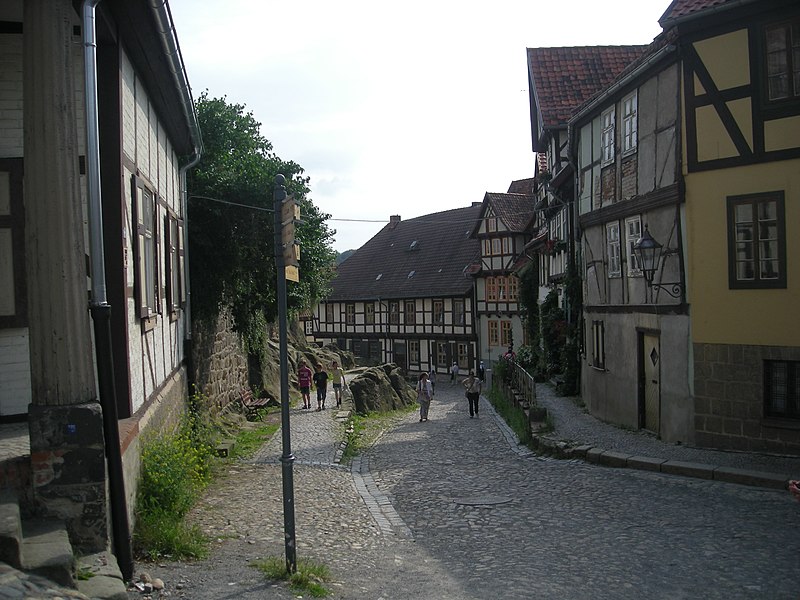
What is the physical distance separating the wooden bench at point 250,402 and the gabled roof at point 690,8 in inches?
506

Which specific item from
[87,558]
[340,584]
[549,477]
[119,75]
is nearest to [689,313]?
[549,477]

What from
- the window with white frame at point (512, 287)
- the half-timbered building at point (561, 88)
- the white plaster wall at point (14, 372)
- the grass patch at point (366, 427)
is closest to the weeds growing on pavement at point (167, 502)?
the white plaster wall at point (14, 372)

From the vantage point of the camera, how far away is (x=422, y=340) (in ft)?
160

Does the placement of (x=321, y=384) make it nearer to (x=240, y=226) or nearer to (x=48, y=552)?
(x=240, y=226)

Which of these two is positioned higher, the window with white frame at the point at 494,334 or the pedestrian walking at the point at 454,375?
the window with white frame at the point at 494,334

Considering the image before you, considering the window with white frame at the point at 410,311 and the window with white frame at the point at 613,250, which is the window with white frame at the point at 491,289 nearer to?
the window with white frame at the point at 410,311

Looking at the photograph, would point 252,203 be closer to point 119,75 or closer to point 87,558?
point 119,75

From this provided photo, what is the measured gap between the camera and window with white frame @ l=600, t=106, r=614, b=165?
17.0m

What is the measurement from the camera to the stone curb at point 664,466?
1084cm

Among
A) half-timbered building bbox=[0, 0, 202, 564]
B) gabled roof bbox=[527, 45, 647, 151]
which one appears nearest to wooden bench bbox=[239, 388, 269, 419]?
half-timbered building bbox=[0, 0, 202, 564]

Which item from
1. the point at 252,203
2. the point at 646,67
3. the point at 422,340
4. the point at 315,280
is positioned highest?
the point at 646,67

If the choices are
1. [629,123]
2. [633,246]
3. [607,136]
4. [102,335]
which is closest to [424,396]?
[607,136]

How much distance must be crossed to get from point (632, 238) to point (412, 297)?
33.5m

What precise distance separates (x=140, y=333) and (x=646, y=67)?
33.0 feet
